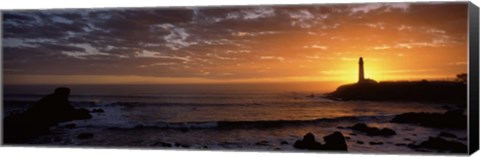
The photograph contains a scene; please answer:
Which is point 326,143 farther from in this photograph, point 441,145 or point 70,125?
point 70,125

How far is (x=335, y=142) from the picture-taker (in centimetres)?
825

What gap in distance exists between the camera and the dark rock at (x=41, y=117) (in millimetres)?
9055

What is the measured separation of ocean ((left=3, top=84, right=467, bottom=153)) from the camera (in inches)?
324

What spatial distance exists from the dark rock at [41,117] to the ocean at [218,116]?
0.07 meters

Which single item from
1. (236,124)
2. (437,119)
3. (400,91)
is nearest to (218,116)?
(236,124)

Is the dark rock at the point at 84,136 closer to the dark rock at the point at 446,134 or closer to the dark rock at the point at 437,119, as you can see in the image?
the dark rock at the point at 437,119

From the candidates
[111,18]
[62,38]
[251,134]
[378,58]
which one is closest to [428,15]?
[378,58]

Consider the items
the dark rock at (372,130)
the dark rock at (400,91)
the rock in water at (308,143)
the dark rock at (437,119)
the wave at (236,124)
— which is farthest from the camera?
the wave at (236,124)

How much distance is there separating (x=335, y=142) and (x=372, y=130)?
1.20 ft

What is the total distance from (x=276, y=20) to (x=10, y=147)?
10.4ft

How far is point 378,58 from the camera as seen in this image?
816 cm

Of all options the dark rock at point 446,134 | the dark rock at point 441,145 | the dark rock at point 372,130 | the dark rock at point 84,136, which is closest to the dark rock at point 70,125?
the dark rock at point 84,136

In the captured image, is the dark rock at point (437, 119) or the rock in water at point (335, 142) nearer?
the dark rock at point (437, 119)

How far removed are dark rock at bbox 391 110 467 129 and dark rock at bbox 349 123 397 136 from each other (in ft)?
0.43
